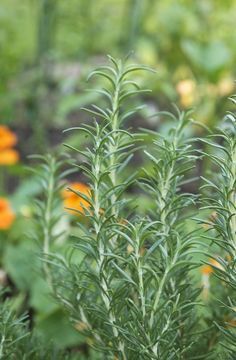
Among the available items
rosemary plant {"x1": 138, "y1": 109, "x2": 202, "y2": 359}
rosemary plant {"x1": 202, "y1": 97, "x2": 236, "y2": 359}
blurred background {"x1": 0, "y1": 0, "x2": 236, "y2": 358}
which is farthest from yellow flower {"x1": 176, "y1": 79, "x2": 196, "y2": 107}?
rosemary plant {"x1": 202, "y1": 97, "x2": 236, "y2": 359}

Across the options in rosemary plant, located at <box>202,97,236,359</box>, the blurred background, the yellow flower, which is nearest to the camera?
rosemary plant, located at <box>202,97,236,359</box>

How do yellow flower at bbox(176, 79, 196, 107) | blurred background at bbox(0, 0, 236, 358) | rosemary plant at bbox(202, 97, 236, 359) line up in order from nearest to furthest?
rosemary plant at bbox(202, 97, 236, 359)
blurred background at bbox(0, 0, 236, 358)
yellow flower at bbox(176, 79, 196, 107)

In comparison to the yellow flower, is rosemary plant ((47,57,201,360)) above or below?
below

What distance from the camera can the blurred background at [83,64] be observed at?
2.56 metres

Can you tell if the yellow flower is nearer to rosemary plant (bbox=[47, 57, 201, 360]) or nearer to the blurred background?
the blurred background

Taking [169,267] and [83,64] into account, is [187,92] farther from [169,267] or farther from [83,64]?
[169,267]

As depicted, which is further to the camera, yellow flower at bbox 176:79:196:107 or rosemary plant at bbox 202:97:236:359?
yellow flower at bbox 176:79:196:107

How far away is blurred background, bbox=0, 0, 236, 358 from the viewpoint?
256 cm

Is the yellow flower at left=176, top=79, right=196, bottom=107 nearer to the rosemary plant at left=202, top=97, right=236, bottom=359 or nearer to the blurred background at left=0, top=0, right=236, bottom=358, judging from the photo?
the blurred background at left=0, top=0, right=236, bottom=358

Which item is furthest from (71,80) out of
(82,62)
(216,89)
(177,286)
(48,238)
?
(177,286)

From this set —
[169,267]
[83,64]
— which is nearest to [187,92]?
[83,64]

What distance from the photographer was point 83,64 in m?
3.40

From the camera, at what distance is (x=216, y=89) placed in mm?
2648

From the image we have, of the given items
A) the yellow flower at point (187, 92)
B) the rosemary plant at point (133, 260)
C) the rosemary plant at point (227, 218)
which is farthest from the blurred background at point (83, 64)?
the rosemary plant at point (227, 218)
